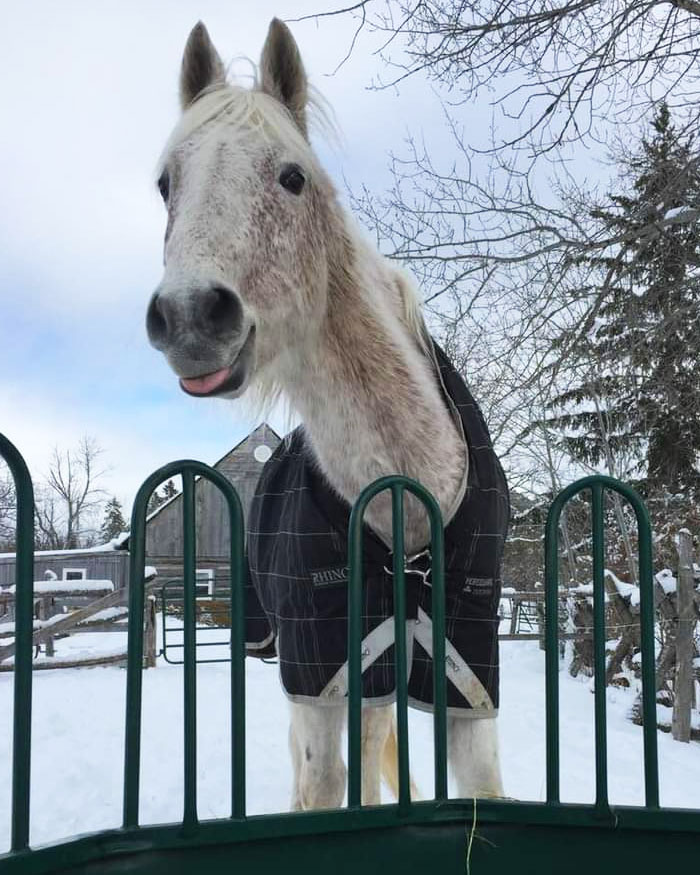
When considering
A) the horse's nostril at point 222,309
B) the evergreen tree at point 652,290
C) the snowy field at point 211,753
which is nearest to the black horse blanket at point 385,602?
the horse's nostril at point 222,309

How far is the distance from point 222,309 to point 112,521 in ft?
139

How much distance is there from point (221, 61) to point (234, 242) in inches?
37.4

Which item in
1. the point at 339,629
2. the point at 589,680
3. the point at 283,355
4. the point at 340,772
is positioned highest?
the point at 283,355

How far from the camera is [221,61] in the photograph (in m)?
2.11

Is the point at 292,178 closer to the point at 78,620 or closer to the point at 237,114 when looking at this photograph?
the point at 237,114

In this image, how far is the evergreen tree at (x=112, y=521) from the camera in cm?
3978

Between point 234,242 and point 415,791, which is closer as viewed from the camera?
point 234,242

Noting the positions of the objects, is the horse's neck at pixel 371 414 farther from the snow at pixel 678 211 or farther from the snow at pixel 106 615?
the snow at pixel 106 615

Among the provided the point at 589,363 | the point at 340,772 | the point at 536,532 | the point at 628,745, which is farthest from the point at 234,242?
the point at 536,532

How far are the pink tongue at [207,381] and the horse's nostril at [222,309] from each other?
106 mm

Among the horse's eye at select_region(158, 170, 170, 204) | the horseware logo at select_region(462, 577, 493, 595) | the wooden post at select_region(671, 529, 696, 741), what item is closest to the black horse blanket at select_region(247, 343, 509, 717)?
the horseware logo at select_region(462, 577, 493, 595)

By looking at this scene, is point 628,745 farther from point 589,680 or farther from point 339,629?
point 339,629

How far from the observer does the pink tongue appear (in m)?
1.50

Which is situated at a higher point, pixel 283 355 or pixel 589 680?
pixel 283 355
